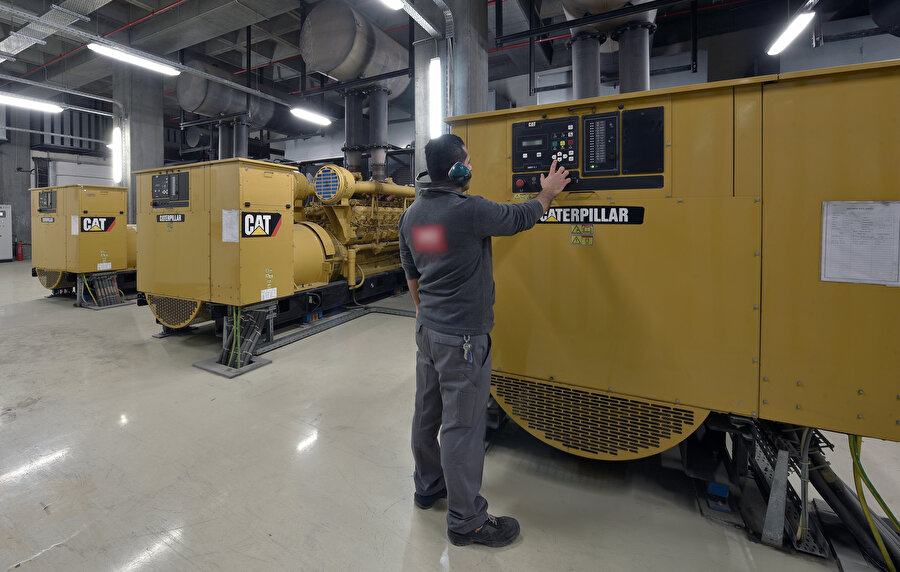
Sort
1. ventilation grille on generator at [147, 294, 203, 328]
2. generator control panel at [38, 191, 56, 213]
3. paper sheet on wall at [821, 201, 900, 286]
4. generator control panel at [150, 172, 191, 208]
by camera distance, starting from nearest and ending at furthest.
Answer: paper sheet on wall at [821, 201, 900, 286] → generator control panel at [150, 172, 191, 208] → ventilation grille on generator at [147, 294, 203, 328] → generator control panel at [38, 191, 56, 213]

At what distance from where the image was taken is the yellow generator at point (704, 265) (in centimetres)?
159

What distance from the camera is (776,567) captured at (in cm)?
165

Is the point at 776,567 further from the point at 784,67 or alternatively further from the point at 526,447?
the point at 784,67

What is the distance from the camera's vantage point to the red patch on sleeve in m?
1.69

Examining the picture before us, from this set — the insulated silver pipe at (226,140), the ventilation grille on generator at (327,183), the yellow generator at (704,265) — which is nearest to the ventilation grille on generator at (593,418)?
the yellow generator at (704,265)

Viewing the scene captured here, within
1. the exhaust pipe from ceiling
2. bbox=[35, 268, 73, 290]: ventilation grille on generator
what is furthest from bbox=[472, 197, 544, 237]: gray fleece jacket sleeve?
bbox=[35, 268, 73, 290]: ventilation grille on generator

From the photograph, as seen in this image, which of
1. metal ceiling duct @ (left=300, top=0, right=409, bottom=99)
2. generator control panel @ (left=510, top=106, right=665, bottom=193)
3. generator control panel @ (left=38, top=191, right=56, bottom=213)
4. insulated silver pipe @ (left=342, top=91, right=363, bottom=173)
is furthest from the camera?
generator control panel @ (left=38, top=191, right=56, bottom=213)

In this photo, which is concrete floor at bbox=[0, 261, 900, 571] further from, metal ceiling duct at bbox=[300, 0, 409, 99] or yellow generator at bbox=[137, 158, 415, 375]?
metal ceiling duct at bbox=[300, 0, 409, 99]

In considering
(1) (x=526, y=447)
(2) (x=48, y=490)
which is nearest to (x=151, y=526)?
(2) (x=48, y=490)

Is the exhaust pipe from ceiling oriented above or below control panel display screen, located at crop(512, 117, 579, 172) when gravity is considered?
above

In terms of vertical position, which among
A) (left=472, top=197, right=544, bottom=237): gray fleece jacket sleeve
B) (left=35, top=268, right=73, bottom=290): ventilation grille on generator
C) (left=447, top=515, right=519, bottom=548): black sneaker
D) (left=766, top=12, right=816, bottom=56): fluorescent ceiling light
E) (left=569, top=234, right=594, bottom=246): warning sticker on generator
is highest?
A: (left=766, top=12, right=816, bottom=56): fluorescent ceiling light

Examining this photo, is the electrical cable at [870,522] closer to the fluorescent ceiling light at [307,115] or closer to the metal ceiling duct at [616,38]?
the metal ceiling duct at [616,38]

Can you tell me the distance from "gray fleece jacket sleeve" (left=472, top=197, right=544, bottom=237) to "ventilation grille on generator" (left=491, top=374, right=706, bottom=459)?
925 mm

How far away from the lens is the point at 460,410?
1.68m
